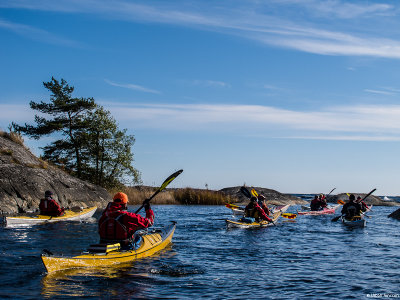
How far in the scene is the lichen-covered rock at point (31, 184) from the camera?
24.7 metres

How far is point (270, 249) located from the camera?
13.5m

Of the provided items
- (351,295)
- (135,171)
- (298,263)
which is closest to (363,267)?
(298,263)

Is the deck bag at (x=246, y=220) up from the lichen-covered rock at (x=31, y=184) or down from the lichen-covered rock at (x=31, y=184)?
down

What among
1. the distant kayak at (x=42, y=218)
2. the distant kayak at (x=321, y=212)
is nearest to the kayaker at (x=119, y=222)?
the distant kayak at (x=42, y=218)

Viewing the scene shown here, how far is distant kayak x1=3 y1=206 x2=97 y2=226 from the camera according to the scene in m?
17.1

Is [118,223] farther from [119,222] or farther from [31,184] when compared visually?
[31,184]

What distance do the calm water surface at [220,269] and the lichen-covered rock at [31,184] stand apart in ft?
28.0

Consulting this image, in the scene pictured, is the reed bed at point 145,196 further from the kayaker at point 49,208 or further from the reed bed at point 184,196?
the kayaker at point 49,208

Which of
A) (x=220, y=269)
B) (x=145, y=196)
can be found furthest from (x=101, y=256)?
(x=145, y=196)

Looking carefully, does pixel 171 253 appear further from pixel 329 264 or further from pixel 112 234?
pixel 329 264

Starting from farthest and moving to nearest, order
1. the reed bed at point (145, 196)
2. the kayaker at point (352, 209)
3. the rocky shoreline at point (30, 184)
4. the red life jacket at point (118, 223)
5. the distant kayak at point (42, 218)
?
the reed bed at point (145, 196), the rocky shoreline at point (30, 184), the kayaker at point (352, 209), the distant kayak at point (42, 218), the red life jacket at point (118, 223)

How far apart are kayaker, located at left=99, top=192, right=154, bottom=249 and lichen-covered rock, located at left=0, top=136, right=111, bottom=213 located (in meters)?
15.6

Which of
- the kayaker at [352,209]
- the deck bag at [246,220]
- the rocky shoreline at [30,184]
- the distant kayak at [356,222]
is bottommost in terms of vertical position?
the distant kayak at [356,222]

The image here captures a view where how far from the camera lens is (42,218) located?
18.8 metres
